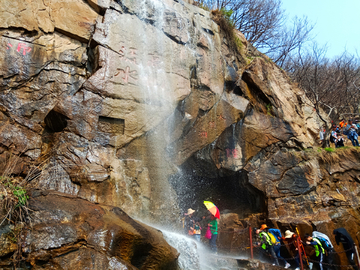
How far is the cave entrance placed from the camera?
36.3 ft

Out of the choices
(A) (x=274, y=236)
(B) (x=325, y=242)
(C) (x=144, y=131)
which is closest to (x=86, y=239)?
(C) (x=144, y=131)

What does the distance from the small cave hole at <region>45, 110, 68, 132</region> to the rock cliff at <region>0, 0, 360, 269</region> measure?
0.10ft

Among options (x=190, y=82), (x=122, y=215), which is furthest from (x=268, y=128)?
(x=122, y=215)

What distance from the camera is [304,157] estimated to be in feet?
38.0

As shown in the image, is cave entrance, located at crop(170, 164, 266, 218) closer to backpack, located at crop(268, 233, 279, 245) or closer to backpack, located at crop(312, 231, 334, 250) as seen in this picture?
backpack, located at crop(268, 233, 279, 245)

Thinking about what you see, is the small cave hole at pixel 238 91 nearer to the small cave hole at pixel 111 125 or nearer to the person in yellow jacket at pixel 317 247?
the small cave hole at pixel 111 125

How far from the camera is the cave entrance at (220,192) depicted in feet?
36.3

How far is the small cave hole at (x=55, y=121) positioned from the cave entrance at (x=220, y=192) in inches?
179

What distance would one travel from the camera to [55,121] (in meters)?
7.84

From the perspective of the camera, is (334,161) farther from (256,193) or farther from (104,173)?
(104,173)

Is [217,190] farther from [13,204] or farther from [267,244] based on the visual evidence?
[13,204]

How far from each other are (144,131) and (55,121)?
256 centimetres

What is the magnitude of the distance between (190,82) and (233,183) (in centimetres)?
468

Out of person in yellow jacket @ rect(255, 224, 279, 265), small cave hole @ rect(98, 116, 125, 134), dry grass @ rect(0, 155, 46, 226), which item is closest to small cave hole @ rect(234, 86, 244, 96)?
small cave hole @ rect(98, 116, 125, 134)
